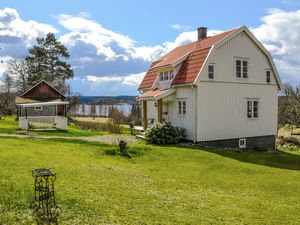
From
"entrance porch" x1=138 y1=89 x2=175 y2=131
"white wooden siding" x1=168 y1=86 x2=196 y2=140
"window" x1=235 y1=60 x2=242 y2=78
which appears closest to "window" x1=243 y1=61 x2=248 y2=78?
"window" x1=235 y1=60 x2=242 y2=78

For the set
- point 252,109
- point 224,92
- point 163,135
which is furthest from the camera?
point 252,109

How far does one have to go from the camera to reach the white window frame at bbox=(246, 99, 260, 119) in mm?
25128

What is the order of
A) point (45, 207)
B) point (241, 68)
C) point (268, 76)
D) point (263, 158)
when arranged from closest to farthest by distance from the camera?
1. point (45, 207)
2. point (263, 158)
3. point (241, 68)
4. point (268, 76)

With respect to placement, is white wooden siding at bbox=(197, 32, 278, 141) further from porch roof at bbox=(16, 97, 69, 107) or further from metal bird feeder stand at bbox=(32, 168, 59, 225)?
porch roof at bbox=(16, 97, 69, 107)

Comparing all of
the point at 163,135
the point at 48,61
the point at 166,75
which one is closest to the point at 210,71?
the point at 166,75

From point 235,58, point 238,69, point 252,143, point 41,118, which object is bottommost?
point 252,143

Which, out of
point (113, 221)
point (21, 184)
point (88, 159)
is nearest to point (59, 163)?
point (88, 159)

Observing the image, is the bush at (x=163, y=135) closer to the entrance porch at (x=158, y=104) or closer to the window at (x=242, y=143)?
the entrance porch at (x=158, y=104)

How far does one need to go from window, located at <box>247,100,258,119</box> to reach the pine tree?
42.1 metres

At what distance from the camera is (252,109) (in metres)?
25.4

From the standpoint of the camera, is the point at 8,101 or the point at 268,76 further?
the point at 8,101

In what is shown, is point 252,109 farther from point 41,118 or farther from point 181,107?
point 41,118

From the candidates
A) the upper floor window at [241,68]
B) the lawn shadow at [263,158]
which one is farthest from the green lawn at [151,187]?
the upper floor window at [241,68]

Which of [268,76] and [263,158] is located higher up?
[268,76]
